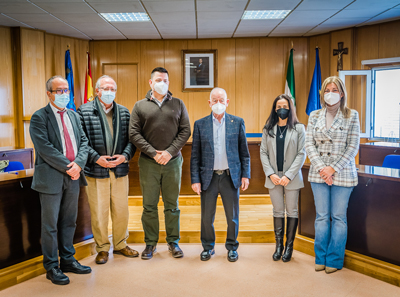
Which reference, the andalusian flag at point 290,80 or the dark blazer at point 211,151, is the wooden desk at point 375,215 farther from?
the andalusian flag at point 290,80

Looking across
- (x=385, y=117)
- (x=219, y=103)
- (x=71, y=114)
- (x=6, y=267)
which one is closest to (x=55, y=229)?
(x=6, y=267)

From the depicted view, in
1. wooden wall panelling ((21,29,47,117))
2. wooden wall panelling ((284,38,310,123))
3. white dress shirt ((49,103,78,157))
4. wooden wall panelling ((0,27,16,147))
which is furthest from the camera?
wooden wall panelling ((284,38,310,123))

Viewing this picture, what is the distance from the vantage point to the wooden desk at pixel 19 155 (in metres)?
4.77

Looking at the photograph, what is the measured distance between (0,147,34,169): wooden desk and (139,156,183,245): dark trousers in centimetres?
302

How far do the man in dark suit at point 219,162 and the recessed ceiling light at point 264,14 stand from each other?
2.88m

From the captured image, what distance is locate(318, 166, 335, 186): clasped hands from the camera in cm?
250

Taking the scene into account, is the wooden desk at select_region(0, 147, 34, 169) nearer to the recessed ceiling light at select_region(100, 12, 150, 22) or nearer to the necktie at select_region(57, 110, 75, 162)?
the recessed ceiling light at select_region(100, 12, 150, 22)

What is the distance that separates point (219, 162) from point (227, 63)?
4401mm

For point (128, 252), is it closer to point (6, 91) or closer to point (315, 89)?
point (6, 91)

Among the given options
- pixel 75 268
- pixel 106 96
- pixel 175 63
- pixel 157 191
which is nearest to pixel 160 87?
pixel 106 96

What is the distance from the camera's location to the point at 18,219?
8.23 feet

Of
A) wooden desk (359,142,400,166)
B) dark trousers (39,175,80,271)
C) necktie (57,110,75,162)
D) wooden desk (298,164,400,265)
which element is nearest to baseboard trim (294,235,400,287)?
wooden desk (298,164,400,265)

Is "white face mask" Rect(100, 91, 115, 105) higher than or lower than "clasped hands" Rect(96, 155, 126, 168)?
higher

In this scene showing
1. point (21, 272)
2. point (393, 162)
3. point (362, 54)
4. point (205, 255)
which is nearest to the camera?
point (21, 272)
